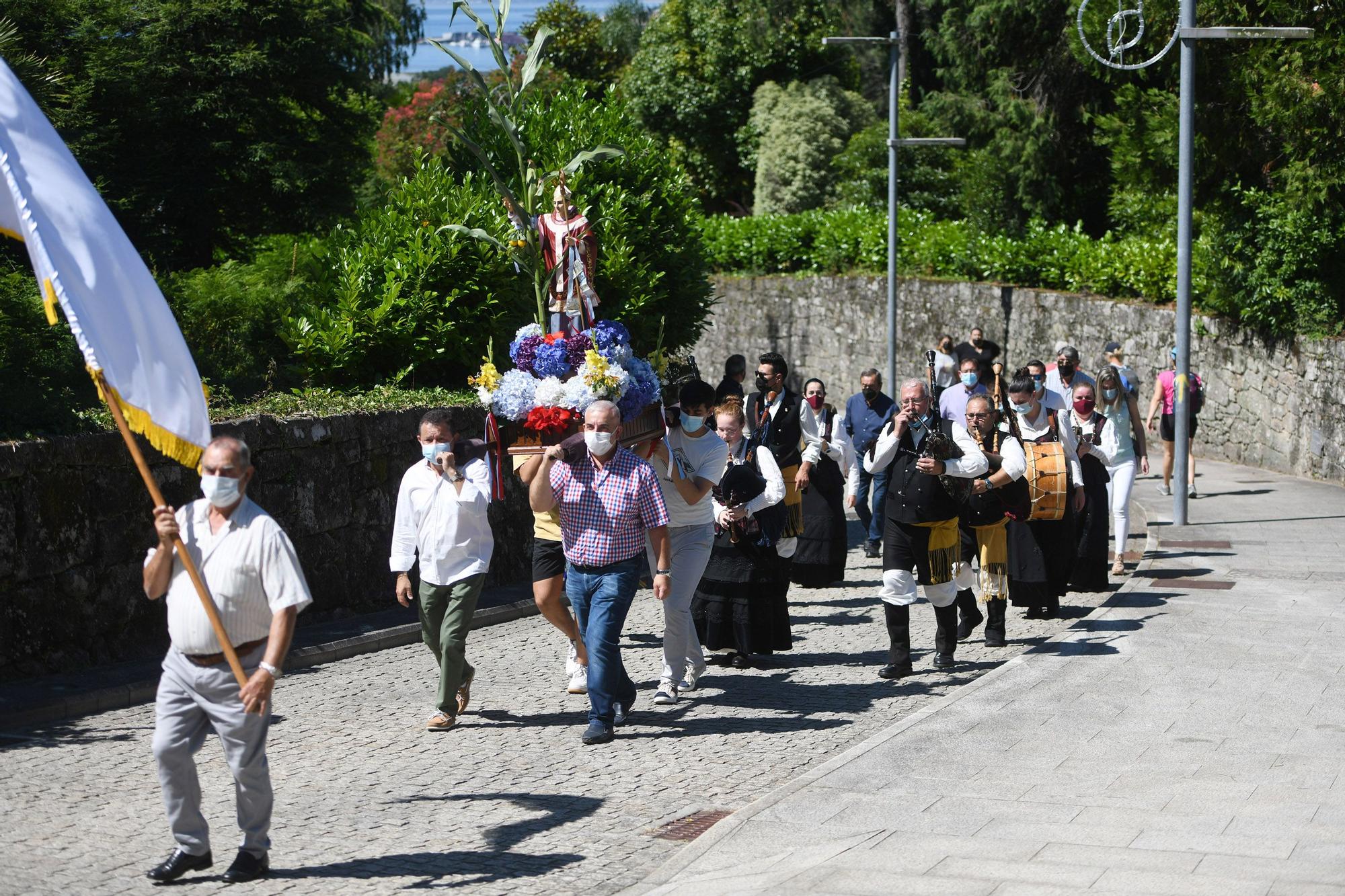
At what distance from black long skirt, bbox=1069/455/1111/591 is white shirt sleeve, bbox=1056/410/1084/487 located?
0.40 metres

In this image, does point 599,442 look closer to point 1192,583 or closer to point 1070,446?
point 1070,446

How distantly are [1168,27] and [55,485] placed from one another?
16093 millimetres

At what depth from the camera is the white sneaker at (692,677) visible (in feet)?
30.9

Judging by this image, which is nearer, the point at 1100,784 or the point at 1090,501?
the point at 1100,784

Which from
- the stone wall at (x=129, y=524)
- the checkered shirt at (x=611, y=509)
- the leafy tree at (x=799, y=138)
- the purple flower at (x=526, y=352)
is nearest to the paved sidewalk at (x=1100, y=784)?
the checkered shirt at (x=611, y=509)

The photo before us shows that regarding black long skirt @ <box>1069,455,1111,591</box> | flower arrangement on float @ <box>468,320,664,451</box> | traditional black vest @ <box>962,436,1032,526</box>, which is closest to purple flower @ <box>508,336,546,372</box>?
flower arrangement on float @ <box>468,320,664,451</box>

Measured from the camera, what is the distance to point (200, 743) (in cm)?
606

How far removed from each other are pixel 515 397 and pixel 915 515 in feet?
8.38

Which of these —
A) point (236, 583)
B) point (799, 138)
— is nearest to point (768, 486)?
point (236, 583)

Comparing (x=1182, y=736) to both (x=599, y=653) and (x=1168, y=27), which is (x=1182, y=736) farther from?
(x=1168, y=27)

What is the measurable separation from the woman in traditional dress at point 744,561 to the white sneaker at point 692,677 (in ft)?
1.48

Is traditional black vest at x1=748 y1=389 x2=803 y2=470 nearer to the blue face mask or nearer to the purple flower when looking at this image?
the purple flower

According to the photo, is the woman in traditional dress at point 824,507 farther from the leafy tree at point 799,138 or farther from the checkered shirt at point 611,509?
the leafy tree at point 799,138

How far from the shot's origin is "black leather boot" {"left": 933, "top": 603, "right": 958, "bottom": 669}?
9.87 metres
